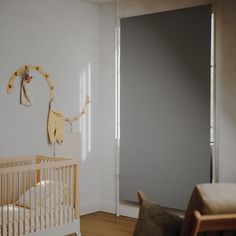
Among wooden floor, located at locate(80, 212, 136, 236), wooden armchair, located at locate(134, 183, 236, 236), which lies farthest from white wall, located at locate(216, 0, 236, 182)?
wooden armchair, located at locate(134, 183, 236, 236)

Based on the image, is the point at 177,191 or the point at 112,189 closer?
the point at 177,191

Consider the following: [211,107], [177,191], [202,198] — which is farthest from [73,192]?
[202,198]

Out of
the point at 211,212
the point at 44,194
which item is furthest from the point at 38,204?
the point at 211,212

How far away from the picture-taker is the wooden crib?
3514 millimetres

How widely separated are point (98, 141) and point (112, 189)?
0.58m

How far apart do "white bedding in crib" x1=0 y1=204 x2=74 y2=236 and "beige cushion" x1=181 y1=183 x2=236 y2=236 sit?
1.92m

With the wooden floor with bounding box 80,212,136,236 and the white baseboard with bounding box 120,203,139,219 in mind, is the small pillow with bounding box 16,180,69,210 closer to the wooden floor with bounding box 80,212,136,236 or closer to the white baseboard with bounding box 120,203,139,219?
the wooden floor with bounding box 80,212,136,236

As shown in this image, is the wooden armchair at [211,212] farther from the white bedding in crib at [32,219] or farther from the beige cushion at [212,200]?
the white bedding in crib at [32,219]

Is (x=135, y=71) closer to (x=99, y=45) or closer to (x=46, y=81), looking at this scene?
(x=99, y=45)

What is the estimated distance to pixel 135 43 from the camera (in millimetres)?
5008

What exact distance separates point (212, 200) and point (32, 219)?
83.9 inches

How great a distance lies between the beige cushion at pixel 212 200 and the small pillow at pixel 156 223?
0.56ft

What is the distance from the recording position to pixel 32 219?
362cm

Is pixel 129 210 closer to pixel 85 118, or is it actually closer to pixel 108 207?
pixel 108 207
